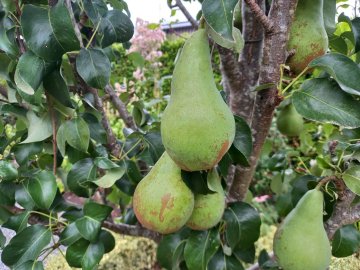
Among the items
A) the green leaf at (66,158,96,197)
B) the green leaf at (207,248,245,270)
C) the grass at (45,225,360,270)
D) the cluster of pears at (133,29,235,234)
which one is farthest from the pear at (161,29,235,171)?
the grass at (45,225,360,270)

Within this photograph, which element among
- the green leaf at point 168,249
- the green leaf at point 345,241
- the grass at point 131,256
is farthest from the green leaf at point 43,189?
the grass at point 131,256

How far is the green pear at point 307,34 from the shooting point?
64 centimetres

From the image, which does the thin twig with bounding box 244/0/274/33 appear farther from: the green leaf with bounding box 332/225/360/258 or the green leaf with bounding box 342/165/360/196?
the green leaf with bounding box 332/225/360/258

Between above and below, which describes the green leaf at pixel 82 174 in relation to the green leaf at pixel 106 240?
above

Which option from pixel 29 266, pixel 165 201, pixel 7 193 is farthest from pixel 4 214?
pixel 165 201

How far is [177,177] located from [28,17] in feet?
1.18

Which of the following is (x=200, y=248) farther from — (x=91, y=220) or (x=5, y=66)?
(x=5, y=66)

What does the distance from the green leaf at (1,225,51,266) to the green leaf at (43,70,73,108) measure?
12.1 inches

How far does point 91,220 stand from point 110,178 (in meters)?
0.11

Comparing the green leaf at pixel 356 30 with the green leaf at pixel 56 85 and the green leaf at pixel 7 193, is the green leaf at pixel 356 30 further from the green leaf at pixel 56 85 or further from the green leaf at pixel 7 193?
the green leaf at pixel 7 193

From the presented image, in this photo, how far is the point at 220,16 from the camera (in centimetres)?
50

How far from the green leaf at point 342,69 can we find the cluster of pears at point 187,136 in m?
0.17

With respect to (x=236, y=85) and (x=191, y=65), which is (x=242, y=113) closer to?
(x=236, y=85)

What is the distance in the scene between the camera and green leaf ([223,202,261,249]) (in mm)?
888
